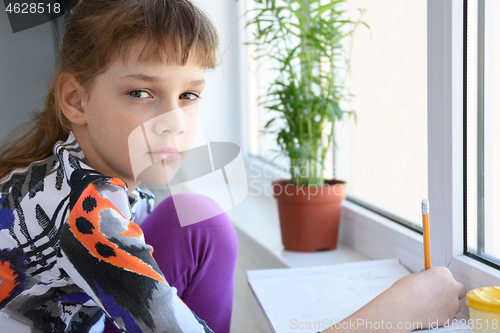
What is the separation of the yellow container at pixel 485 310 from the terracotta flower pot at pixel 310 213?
0.47 m

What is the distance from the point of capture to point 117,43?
564 millimetres

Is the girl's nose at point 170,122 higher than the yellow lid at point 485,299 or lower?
higher

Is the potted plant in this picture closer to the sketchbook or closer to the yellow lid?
the sketchbook

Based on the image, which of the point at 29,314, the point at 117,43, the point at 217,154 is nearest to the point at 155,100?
the point at 117,43

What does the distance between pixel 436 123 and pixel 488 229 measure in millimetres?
164

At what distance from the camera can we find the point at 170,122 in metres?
0.60

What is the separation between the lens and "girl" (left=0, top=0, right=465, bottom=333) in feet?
1.58

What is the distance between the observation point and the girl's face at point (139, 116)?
1.86 ft

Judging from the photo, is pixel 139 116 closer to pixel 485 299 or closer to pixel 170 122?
pixel 170 122

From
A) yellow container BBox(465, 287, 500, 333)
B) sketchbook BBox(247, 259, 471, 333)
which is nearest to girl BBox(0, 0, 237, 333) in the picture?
sketchbook BBox(247, 259, 471, 333)

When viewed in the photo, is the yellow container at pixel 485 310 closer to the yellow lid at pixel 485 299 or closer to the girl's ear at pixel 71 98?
the yellow lid at pixel 485 299

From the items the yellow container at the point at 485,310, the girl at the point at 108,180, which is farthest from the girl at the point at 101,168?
the yellow container at the point at 485,310

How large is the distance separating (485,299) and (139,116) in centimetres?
44

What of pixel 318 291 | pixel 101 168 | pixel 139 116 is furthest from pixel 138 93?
pixel 318 291
